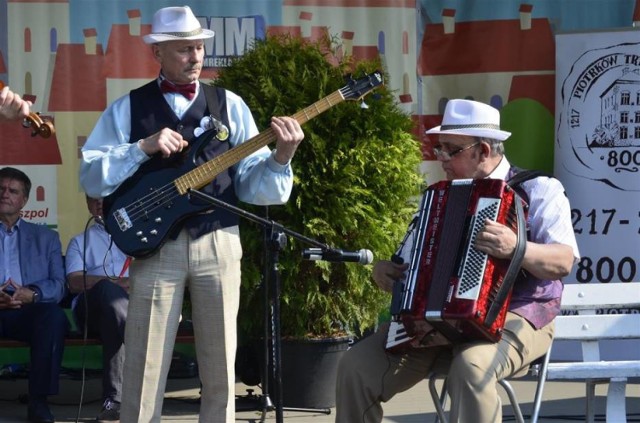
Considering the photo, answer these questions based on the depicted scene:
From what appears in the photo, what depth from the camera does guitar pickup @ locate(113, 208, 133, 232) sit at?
5.23 meters

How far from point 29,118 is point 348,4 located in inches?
149

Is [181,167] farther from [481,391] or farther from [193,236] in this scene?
[481,391]

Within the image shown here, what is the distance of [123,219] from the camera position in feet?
17.2

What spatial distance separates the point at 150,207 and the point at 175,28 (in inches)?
31.4

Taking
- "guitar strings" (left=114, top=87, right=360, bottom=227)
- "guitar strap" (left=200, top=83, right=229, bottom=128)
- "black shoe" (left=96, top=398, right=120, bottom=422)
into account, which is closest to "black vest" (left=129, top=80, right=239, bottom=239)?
"guitar strap" (left=200, top=83, right=229, bottom=128)

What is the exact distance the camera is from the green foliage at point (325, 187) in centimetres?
673

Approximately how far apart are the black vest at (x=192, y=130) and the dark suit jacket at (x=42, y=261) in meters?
2.17

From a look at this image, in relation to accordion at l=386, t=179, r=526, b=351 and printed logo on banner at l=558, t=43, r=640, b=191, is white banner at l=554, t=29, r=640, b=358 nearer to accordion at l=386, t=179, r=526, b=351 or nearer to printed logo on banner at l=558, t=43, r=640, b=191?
printed logo on banner at l=558, t=43, r=640, b=191

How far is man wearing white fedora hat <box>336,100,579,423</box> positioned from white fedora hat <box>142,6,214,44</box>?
1.14 metres

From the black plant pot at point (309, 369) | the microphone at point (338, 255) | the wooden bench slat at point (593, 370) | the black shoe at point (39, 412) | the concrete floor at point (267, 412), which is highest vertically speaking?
the microphone at point (338, 255)

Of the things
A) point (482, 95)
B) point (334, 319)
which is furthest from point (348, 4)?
point (334, 319)

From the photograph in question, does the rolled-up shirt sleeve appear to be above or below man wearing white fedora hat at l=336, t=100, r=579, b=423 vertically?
above

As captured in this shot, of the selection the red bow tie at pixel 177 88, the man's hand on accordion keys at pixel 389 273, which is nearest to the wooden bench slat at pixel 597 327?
the man's hand on accordion keys at pixel 389 273

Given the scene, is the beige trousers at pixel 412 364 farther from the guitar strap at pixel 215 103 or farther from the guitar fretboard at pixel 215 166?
the guitar strap at pixel 215 103
